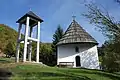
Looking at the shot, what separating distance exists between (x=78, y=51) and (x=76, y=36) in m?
2.96

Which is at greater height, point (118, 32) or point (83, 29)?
point (83, 29)

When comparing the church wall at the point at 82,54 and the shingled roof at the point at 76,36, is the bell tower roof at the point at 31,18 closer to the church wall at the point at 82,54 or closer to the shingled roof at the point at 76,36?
the shingled roof at the point at 76,36

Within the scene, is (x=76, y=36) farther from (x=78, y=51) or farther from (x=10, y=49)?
(x=10, y=49)

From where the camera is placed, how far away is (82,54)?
32719 millimetres

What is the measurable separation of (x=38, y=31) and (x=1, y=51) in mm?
21104

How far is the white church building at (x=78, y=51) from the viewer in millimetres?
32281

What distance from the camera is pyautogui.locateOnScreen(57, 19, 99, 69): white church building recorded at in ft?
106

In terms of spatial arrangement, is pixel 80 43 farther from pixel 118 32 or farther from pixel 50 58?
pixel 118 32

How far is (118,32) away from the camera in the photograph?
57.1ft

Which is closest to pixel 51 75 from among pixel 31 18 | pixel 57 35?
pixel 31 18

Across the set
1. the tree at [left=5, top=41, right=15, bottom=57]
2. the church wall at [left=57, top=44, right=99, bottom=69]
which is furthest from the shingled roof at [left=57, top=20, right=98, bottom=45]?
the tree at [left=5, top=41, right=15, bottom=57]

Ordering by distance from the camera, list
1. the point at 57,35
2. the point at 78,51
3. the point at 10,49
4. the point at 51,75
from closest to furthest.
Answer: the point at 51,75, the point at 78,51, the point at 10,49, the point at 57,35

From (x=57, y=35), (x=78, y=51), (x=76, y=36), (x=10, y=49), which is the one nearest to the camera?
(x=78, y=51)

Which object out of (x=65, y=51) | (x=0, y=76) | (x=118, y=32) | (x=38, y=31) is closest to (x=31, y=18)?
(x=38, y=31)
